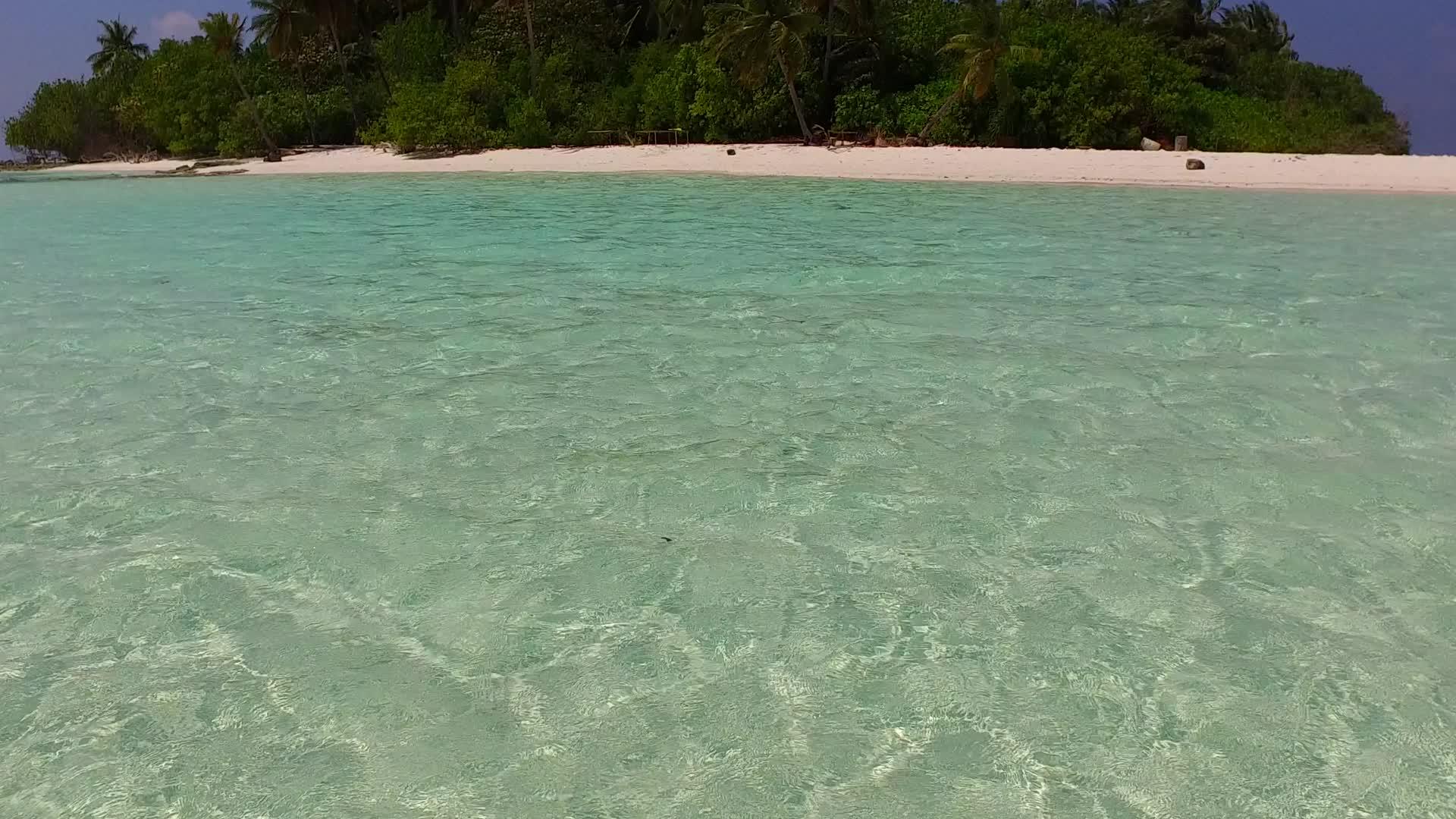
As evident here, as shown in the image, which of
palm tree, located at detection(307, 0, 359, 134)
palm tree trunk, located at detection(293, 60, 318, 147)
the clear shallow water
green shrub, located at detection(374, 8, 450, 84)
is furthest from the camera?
palm tree trunk, located at detection(293, 60, 318, 147)

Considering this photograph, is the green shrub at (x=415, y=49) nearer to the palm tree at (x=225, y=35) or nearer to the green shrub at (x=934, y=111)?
the palm tree at (x=225, y=35)

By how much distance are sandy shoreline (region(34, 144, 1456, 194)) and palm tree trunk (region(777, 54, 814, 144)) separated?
1.18 metres

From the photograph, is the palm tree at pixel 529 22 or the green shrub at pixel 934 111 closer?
the green shrub at pixel 934 111

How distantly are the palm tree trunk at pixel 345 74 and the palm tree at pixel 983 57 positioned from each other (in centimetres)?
2170

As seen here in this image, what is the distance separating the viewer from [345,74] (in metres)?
35.7

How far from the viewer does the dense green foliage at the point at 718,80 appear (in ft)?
82.7

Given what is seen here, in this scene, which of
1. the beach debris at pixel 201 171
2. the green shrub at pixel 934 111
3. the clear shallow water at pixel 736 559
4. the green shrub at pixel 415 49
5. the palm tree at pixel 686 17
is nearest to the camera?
the clear shallow water at pixel 736 559

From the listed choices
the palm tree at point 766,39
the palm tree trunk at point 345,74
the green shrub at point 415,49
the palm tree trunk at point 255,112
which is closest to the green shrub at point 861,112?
the palm tree at point 766,39

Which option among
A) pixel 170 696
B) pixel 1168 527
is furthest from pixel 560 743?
pixel 1168 527

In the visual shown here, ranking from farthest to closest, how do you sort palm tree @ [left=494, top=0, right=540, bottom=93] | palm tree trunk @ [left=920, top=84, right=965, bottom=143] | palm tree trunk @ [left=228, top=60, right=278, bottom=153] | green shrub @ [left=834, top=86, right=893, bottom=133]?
1. palm tree trunk @ [left=228, top=60, right=278, bottom=153]
2. palm tree @ [left=494, top=0, right=540, bottom=93]
3. green shrub @ [left=834, top=86, right=893, bottom=133]
4. palm tree trunk @ [left=920, top=84, right=965, bottom=143]

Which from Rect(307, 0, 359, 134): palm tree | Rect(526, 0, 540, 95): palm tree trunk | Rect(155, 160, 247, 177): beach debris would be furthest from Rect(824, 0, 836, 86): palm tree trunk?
Rect(307, 0, 359, 134): palm tree

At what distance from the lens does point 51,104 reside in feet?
129

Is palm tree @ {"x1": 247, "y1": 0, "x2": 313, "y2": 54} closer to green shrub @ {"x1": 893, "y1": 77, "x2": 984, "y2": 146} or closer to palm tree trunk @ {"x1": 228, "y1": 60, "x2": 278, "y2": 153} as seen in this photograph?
palm tree trunk @ {"x1": 228, "y1": 60, "x2": 278, "y2": 153}

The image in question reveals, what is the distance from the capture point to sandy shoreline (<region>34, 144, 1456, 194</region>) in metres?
17.3
